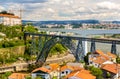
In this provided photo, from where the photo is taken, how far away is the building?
271 feet

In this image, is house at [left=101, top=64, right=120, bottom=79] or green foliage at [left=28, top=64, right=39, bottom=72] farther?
green foliage at [left=28, top=64, right=39, bottom=72]

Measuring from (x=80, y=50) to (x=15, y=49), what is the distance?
69.6 ft

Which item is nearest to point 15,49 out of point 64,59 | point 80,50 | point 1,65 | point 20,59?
point 20,59

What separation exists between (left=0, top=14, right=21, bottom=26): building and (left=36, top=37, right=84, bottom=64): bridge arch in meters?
23.5

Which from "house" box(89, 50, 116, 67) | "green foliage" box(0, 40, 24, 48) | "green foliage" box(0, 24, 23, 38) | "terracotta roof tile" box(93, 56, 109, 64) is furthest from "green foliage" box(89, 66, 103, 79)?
"green foliage" box(0, 24, 23, 38)

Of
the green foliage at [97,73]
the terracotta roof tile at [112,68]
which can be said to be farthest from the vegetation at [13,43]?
the green foliage at [97,73]

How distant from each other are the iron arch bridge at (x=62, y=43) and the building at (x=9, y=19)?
11.8m

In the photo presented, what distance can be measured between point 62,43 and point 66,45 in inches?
84.3

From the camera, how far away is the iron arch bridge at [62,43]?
50125 millimetres

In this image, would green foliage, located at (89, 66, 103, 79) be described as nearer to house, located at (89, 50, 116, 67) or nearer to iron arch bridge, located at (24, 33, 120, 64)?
house, located at (89, 50, 116, 67)

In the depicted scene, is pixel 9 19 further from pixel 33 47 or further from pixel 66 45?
pixel 66 45

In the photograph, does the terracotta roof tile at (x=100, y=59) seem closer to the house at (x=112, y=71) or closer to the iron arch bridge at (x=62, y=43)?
the iron arch bridge at (x=62, y=43)

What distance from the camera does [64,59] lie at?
7244cm

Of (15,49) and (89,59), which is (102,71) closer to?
(89,59)
